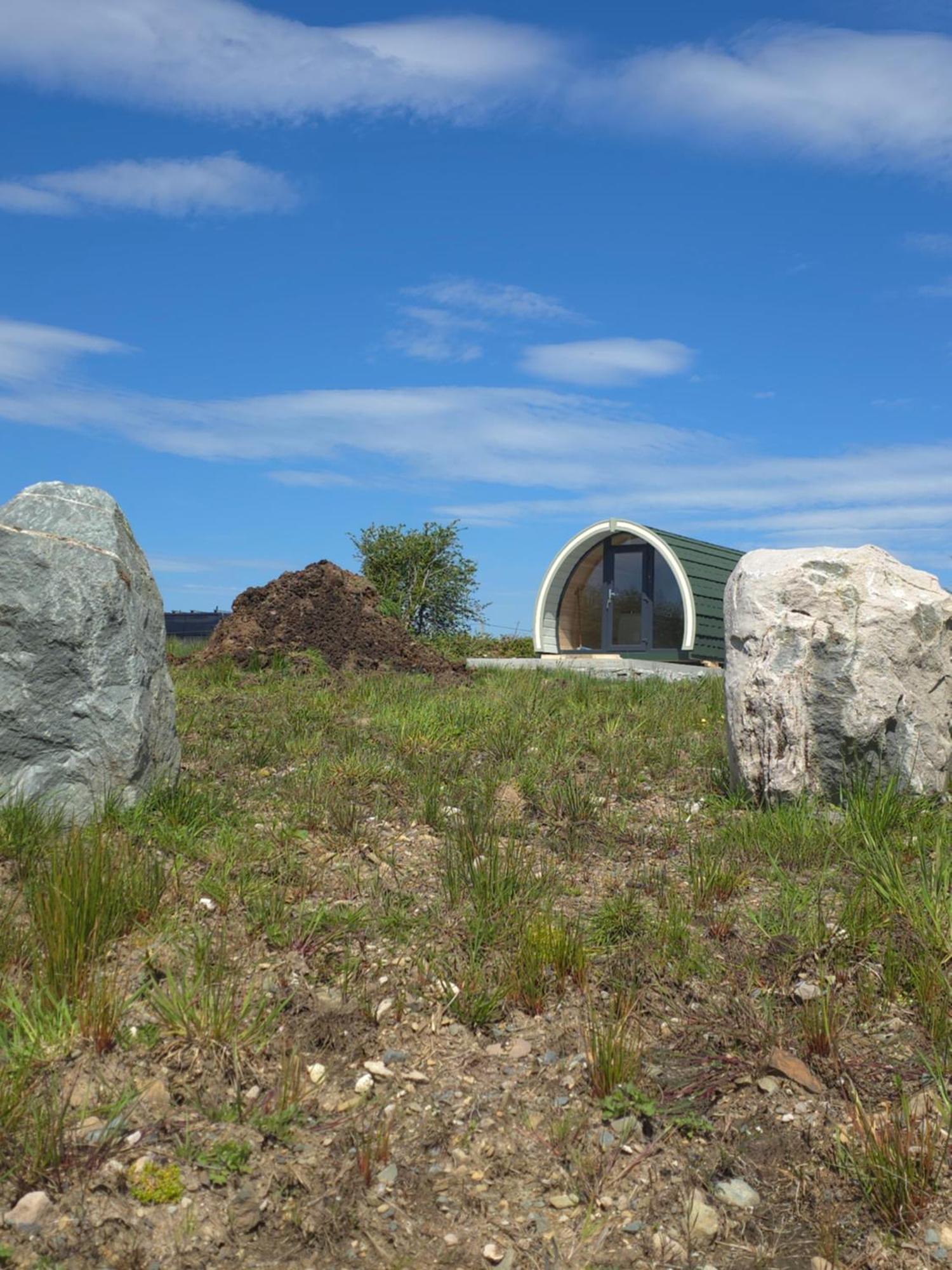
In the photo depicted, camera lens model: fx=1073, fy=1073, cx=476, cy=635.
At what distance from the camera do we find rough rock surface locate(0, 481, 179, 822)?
584cm

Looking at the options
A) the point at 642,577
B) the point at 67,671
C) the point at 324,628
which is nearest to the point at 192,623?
the point at 642,577

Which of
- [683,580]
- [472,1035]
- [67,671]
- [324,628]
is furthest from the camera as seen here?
[683,580]

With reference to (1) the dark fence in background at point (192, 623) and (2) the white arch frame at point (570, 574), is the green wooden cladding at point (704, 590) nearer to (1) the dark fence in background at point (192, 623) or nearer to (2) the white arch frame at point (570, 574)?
(2) the white arch frame at point (570, 574)

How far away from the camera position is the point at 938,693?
22.6ft

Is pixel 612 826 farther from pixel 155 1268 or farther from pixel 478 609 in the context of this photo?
pixel 478 609

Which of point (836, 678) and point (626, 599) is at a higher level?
point (626, 599)

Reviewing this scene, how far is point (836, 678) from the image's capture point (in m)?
6.47

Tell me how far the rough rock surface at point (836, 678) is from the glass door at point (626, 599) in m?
17.6

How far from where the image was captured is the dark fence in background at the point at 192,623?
26.6 m

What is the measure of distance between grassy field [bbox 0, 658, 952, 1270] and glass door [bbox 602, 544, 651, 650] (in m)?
18.2

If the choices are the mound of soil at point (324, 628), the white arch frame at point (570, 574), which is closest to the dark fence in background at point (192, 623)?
the white arch frame at point (570, 574)

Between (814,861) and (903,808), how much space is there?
84cm

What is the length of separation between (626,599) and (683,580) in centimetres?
332

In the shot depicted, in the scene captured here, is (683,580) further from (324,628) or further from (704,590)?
(324,628)
